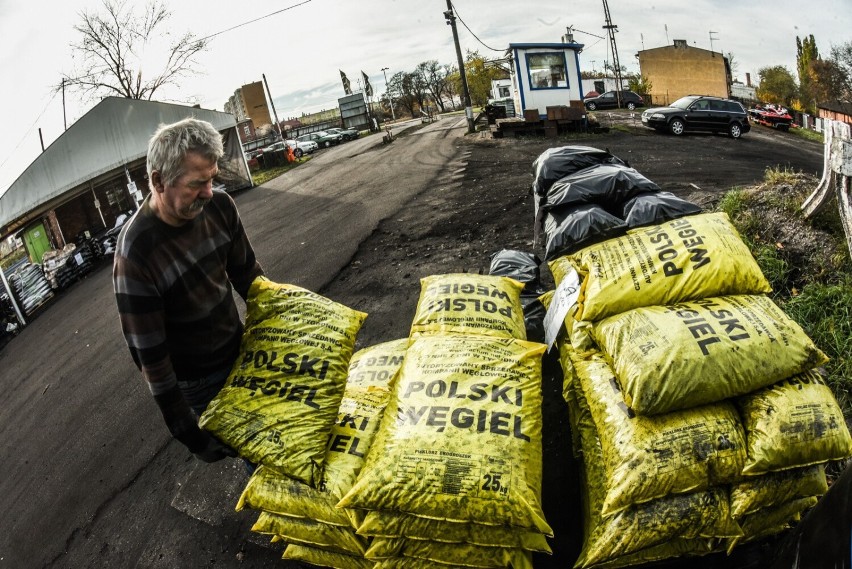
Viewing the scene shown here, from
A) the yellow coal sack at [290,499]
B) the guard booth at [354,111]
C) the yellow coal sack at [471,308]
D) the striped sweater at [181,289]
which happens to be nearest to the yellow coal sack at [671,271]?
the yellow coal sack at [471,308]

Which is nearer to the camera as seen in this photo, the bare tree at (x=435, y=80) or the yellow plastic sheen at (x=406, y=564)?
the yellow plastic sheen at (x=406, y=564)

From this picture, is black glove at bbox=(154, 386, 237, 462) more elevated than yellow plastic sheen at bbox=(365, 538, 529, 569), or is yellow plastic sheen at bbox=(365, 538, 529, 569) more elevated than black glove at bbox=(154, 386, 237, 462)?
black glove at bbox=(154, 386, 237, 462)

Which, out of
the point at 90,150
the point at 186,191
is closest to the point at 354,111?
the point at 90,150

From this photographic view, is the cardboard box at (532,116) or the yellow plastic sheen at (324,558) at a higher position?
the cardboard box at (532,116)

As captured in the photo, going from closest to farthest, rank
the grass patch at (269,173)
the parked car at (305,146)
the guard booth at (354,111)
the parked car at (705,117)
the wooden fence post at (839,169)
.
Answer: the wooden fence post at (839,169) < the parked car at (705,117) < the grass patch at (269,173) < the parked car at (305,146) < the guard booth at (354,111)

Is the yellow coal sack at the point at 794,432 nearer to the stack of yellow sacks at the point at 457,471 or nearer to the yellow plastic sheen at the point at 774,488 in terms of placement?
the yellow plastic sheen at the point at 774,488

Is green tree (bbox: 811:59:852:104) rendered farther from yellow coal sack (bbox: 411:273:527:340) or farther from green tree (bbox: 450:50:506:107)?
yellow coal sack (bbox: 411:273:527:340)

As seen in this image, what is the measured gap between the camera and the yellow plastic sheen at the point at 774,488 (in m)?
1.85

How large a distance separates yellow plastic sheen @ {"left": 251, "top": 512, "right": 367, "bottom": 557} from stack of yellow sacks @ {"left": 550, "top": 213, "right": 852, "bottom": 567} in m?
0.98

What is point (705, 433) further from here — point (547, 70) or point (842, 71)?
point (842, 71)

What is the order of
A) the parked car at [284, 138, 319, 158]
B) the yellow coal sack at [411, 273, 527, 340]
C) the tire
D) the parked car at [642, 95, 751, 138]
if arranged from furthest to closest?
1. the parked car at [284, 138, 319, 158]
2. the tire
3. the parked car at [642, 95, 751, 138]
4. the yellow coal sack at [411, 273, 527, 340]

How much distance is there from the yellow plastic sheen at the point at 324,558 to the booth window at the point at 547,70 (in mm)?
15422

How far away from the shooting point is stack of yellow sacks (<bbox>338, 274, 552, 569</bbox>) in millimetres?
1820

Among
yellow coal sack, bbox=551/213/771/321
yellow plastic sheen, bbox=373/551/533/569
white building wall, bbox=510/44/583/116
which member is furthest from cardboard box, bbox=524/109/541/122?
yellow plastic sheen, bbox=373/551/533/569
